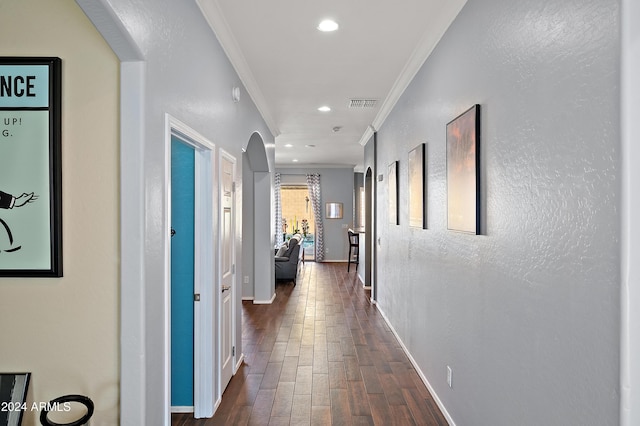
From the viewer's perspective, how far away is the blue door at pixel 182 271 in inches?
113

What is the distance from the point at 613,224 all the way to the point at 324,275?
8596 mm

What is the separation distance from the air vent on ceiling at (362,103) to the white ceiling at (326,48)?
2.6 inches

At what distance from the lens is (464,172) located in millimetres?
2389

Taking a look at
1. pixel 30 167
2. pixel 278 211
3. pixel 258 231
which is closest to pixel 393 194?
pixel 258 231

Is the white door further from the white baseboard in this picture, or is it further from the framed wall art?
the framed wall art

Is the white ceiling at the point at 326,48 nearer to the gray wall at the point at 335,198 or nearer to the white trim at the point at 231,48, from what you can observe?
the white trim at the point at 231,48

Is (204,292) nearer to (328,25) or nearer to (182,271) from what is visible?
(182,271)

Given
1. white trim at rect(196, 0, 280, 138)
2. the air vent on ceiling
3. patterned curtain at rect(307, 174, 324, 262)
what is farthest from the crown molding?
patterned curtain at rect(307, 174, 324, 262)

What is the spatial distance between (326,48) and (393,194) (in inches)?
77.6

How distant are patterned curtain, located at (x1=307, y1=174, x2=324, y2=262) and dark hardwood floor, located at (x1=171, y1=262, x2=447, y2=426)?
19.6 ft

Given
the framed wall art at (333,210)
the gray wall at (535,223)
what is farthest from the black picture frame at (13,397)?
the framed wall art at (333,210)

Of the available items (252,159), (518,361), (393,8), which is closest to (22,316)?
(518,361)

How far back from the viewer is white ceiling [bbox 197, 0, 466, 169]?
2711 mm
